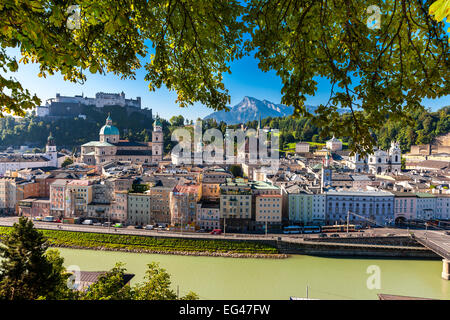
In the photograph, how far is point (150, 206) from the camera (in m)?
14.7

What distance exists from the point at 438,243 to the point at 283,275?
732 centimetres

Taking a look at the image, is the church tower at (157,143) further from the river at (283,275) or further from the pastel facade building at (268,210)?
the river at (283,275)

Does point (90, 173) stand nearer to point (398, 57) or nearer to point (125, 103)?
point (398, 57)

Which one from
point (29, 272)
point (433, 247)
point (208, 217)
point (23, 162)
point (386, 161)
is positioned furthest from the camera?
point (386, 161)

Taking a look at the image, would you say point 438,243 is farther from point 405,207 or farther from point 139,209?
point 139,209

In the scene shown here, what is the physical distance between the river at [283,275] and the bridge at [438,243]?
0.49 m

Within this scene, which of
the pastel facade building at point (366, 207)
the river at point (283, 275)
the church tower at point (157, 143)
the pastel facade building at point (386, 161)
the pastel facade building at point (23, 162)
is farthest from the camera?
the church tower at point (157, 143)

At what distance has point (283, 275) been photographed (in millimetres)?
9789

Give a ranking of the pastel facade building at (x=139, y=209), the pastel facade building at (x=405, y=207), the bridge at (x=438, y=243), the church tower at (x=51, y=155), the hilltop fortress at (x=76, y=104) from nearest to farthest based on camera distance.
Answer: the bridge at (x=438, y=243) < the pastel facade building at (x=139, y=209) < the pastel facade building at (x=405, y=207) < the church tower at (x=51, y=155) < the hilltop fortress at (x=76, y=104)

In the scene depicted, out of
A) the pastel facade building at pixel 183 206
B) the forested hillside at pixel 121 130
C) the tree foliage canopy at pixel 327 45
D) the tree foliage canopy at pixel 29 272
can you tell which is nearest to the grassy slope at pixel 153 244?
the pastel facade building at pixel 183 206

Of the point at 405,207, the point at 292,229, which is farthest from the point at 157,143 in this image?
the point at 405,207

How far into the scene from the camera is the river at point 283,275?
8472 millimetres

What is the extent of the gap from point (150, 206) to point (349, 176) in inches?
535

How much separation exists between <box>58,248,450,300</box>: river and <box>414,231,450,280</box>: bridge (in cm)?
49
